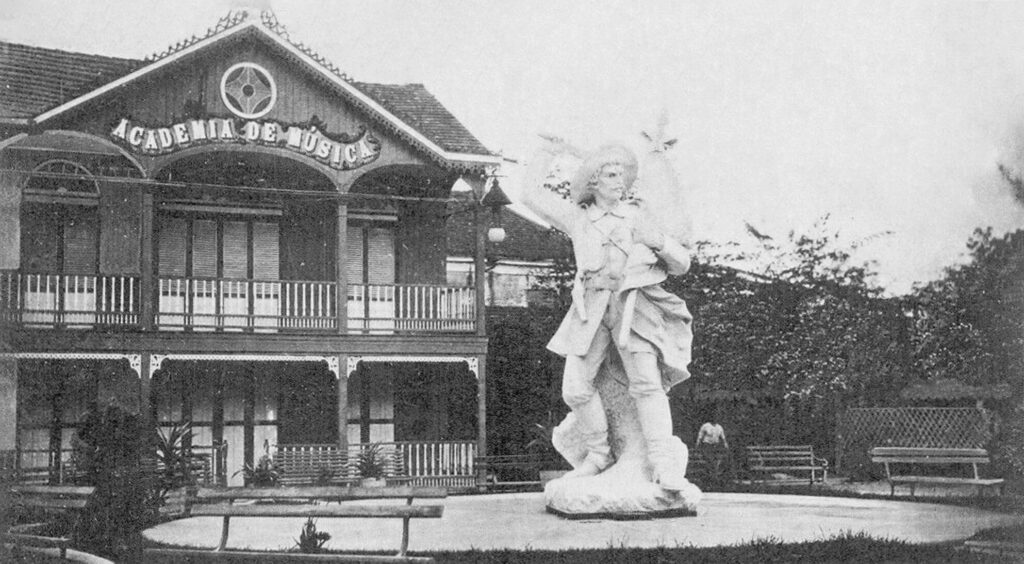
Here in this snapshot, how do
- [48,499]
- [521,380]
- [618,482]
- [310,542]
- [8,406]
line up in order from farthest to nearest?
[521,380] < [8,406] < [48,499] < [618,482] < [310,542]

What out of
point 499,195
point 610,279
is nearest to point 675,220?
point 610,279

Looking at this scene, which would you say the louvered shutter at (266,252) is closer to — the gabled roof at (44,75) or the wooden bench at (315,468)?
the wooden bench at (315,468)

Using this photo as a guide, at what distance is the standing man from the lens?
8.19 meters

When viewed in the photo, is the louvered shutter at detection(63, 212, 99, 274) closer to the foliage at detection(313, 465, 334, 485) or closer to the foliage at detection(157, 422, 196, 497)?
the foliage at detection(157, 422, 196, 497)

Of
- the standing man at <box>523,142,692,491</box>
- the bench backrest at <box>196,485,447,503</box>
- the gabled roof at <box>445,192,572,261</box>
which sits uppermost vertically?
the gabled roof at <box>445,192,572,261</box>

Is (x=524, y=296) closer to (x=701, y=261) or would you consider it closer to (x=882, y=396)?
(x=701, y=261)

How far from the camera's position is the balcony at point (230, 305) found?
1905 cm

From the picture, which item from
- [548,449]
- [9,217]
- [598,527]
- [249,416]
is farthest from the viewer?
[249,416]

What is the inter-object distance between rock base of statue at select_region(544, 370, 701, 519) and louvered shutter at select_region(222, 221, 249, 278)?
14.0 metres

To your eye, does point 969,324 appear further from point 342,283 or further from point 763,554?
point 763,554

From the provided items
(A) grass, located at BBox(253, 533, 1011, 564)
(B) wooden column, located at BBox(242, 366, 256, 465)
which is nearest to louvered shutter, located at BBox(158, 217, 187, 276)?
(B) wooden column, located at BBox(242, 366, 256, 465)

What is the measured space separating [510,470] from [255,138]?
24.7 feet

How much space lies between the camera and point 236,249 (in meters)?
21.9

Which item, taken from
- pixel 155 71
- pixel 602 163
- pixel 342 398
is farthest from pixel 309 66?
pixel 602 163
